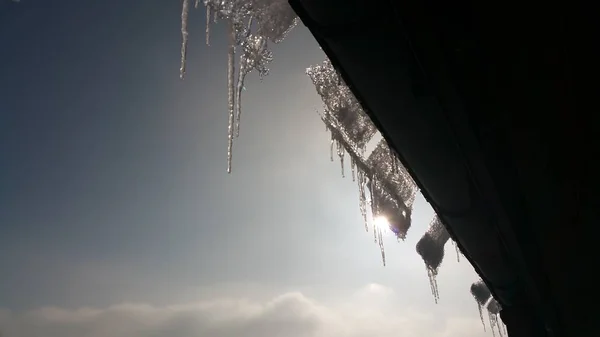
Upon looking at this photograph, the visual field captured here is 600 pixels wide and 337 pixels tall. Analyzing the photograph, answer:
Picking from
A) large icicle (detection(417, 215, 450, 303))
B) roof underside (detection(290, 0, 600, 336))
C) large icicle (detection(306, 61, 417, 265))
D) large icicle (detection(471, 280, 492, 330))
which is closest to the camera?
roof underside (detection(290, 0, 600, 336))

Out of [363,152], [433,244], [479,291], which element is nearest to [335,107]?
[363,152]

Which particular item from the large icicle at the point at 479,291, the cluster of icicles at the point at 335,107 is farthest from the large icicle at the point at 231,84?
the large icicle at the point at 479,291

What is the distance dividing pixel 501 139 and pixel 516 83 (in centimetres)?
36

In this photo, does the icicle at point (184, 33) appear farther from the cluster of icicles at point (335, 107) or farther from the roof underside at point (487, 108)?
the roof underside at point (487, 108)

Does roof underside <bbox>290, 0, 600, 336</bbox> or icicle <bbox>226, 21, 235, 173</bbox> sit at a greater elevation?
icicle <bbox>226, 21, 235, 173</bbox>

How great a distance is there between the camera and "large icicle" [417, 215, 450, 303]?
422 centimetres

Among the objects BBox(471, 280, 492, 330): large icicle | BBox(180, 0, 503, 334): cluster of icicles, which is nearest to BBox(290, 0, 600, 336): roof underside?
BBox(180, 0, 503, 334): cluster of icicles

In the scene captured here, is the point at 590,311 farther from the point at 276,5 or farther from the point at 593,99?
the point at 276,5

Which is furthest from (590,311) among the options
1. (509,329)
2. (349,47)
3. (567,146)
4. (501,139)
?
(349,47)

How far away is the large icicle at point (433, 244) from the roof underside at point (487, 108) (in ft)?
4.47

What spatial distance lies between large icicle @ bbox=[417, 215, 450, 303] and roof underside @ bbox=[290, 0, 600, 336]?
1363mm

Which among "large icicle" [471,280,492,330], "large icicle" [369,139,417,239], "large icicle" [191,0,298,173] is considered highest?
"large icicle" [191,0,298,173]

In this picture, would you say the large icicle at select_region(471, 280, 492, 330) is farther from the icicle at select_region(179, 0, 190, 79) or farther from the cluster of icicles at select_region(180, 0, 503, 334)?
the icicle at select_region(179, 0, 190, 79)

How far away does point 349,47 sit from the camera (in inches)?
63.9
